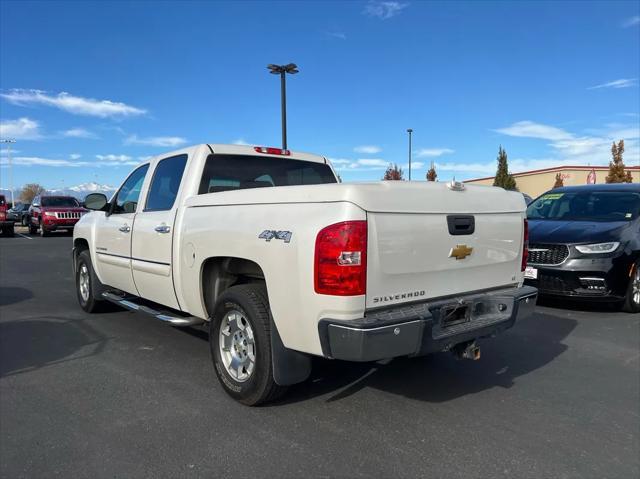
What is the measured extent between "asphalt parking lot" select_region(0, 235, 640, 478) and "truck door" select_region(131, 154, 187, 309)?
0.67 m

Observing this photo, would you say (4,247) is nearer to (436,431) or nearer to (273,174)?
(273,174)

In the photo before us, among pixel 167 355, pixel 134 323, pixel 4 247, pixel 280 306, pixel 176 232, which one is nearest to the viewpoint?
pixel 280 306

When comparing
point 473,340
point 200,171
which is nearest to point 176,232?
point 200,171

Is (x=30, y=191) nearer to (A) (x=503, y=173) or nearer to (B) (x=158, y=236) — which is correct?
(A) (x=503, y=173)

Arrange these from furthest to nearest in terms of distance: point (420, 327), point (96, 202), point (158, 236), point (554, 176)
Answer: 1. point (554, 176)
2. point (96, 202)
3. point (158, 236)
4. point (420, 327)

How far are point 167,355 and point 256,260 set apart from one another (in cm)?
209

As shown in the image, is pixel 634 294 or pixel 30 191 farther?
pixel 30 191

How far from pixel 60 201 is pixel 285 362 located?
76.3 ft

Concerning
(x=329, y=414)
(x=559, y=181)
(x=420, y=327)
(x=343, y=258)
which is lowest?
(x=329, y=414)

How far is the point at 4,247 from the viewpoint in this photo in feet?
53.9

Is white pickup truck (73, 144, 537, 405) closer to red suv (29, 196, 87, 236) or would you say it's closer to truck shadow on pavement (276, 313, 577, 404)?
truck shadow on pavement (276, 313, 577, 404)

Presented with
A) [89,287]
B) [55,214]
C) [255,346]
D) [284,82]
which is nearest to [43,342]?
[89,287]

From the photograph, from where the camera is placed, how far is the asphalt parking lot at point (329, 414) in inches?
112

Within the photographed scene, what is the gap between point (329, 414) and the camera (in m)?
3.48
